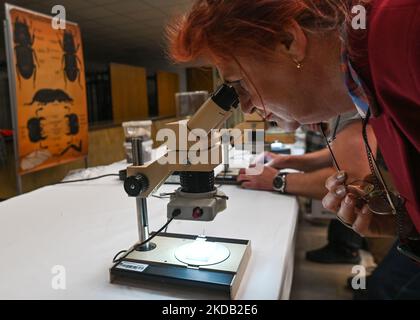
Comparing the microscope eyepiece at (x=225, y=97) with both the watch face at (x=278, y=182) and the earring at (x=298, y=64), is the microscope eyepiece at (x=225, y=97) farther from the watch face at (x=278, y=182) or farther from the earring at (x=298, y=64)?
the watch face at (x=278, y=182)

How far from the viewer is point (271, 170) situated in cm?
118

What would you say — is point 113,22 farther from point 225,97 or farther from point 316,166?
point 225,97

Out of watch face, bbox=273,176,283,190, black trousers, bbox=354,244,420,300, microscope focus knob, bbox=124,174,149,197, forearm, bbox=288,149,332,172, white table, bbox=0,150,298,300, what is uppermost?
microscope focus knob, bbox=124,174,149,197

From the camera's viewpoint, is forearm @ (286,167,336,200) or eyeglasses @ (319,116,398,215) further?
forearm @ (286,167,336,200)

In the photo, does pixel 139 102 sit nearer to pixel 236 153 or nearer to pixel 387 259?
pixel 236 153

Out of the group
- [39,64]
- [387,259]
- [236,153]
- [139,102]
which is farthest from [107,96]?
[387,259]

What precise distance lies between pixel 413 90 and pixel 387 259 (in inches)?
43.5

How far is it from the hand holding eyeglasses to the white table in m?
0.15

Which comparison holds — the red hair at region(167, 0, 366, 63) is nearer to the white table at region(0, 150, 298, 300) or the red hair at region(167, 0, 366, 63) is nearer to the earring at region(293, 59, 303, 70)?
the earring at region(293, 59, 303, 70)

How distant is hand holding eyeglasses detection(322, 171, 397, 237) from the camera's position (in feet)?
2.34

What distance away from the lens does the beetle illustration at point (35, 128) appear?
2266mm

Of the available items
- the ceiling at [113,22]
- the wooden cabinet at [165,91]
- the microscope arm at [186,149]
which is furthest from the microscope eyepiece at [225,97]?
the wooden cabinet at [165,91]

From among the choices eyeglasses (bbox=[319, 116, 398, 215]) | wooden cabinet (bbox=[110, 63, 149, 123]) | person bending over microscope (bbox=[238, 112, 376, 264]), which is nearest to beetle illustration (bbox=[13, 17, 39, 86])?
person bending over microscope (bbox=[238, 112, 376, 264])

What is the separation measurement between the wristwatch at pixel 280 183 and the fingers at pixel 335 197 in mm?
347
